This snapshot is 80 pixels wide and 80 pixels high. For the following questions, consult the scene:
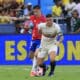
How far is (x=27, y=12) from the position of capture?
2333 centimetres

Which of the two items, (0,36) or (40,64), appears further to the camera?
(0,36)

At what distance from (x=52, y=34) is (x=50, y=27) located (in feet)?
0.71

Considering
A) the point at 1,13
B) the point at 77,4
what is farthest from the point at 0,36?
the point at 77,4


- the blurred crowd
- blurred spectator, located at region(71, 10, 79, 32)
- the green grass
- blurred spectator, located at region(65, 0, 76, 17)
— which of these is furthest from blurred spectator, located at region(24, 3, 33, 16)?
the green grass

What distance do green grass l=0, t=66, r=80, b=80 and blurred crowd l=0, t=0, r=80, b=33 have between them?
2765 millimetres

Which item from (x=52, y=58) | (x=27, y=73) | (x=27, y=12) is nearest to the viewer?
(x=52, y=58)

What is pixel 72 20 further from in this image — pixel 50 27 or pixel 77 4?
pixel 50 27

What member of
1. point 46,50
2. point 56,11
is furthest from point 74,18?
point 46,50

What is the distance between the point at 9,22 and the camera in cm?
2203

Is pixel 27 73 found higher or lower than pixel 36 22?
lower

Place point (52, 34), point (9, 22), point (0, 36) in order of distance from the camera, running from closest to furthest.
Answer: point (52, 34) < point (0, 36) < point (9, 22)

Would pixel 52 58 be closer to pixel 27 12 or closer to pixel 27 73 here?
pixel 27 73

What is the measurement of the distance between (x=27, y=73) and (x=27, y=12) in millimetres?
6812

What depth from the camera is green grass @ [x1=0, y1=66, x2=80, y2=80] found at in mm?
15212
